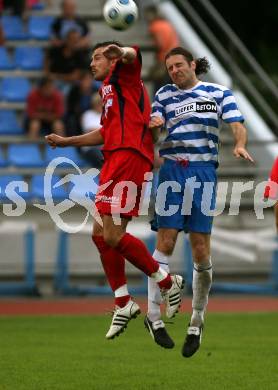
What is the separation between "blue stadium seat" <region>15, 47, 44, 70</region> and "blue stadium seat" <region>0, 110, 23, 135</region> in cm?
99

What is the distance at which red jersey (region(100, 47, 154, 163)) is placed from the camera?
358 inches

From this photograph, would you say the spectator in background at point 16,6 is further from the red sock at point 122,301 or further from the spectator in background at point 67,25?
the red sock at point 122,301

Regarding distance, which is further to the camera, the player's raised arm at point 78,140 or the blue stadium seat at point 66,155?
the blue stadium seat at point 66,155

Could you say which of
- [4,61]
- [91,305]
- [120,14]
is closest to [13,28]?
[4,61]

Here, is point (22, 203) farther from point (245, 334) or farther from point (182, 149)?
point (182, 149)

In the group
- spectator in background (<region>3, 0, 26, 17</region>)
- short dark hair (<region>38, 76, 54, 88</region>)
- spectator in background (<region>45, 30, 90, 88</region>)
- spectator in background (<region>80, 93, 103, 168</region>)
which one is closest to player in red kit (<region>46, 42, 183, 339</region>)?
spectator in background (<region>80, 93, 103, 168</region>)

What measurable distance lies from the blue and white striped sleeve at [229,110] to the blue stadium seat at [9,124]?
28.5 feet

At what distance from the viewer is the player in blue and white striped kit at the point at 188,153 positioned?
9.52 m

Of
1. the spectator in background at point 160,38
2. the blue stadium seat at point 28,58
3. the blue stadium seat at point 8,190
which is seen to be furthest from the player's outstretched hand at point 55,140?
the blue stadium seat at point 28,58

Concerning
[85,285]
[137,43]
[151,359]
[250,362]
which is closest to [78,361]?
[151,359]

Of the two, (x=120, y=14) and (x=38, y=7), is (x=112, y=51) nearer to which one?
(x=120, y=14)

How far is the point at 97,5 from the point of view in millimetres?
20719

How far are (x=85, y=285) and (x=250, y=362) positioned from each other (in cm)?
704

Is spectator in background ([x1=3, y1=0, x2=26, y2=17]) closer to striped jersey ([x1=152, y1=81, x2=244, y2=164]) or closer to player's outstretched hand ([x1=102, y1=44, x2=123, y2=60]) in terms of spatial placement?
striped jersey ([x1=152, y1=81, x2=244, y2=164])
